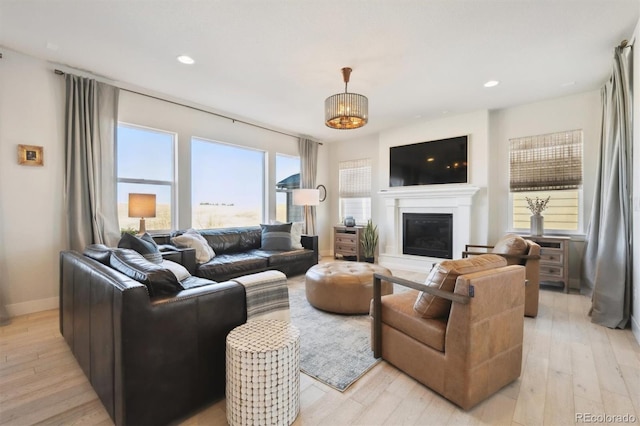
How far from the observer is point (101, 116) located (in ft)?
11.1

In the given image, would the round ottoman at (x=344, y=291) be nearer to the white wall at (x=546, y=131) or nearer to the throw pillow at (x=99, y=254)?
the throw pillow at (x=99, y=254)

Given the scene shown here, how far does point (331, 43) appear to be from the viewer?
105 inches

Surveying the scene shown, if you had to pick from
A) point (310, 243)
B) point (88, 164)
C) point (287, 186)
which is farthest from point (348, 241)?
point (88, 164)

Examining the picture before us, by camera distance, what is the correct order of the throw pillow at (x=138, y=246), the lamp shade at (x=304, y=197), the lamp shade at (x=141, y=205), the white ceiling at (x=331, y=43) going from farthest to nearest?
the lamp shade at (x=304, y=197), the lamp shade at (x=141, y=205), the throw pillow at (x=138, y=246), the white ceiling at (x=331, y=43)

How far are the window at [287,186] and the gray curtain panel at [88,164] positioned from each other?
9.53 feet

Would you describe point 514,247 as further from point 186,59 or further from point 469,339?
point 186,59

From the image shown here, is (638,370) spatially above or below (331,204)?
below

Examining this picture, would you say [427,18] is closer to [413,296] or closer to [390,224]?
[413,296]

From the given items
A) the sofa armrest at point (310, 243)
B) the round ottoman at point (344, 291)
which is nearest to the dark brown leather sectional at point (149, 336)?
the round ottoman at point (344, 291)

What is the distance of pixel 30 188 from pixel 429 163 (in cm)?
550

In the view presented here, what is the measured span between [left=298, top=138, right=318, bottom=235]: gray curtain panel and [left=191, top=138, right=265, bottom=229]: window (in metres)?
0.94

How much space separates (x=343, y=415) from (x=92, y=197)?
3.49 metres

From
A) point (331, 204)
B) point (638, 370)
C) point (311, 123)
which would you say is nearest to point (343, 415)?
point (638, 370)

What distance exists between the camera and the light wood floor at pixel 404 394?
1.52 metres
